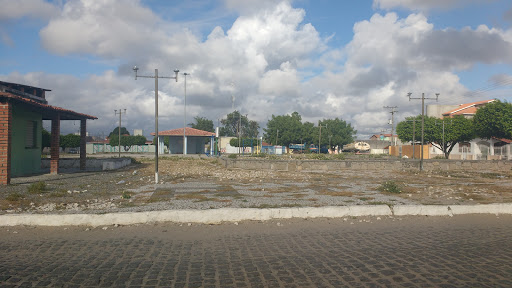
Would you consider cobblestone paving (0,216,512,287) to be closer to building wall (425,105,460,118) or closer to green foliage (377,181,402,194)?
green foliage (377,181,402,194)

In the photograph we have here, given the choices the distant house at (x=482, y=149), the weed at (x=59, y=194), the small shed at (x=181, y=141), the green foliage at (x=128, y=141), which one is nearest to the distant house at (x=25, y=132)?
the weed at (x=59, y=194)

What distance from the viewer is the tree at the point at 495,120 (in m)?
42.5

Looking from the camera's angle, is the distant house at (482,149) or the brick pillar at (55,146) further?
the distant house at (482,149)

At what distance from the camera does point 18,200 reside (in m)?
9.27

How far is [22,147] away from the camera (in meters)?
16.7

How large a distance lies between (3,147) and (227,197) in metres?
8.99

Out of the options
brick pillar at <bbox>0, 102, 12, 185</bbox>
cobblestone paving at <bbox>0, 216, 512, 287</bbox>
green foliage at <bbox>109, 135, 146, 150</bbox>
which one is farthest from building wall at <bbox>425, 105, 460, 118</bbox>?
brick pillar at <bbox>0, 102, 12, 185</bbox>

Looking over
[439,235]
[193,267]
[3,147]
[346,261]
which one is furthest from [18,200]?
[439,235]

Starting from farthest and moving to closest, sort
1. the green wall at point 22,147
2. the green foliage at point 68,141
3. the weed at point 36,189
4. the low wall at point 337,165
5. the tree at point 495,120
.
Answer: the green foliage at point 68,141 < the tree at point 495,120 < the low wall at point 337,165 < the green wall at point 22,147 < the weed at point 36,189

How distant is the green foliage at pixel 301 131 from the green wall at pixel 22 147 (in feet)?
226

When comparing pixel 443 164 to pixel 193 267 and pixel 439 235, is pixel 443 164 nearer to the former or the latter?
pixel 439 235

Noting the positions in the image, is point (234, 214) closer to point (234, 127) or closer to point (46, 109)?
point (46, 109)

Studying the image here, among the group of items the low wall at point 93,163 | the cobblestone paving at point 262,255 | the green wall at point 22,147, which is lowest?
the cobblestone paving at point 262,255

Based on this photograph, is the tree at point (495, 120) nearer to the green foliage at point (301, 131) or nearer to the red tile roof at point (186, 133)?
the red tile roof at point (186, 133)
